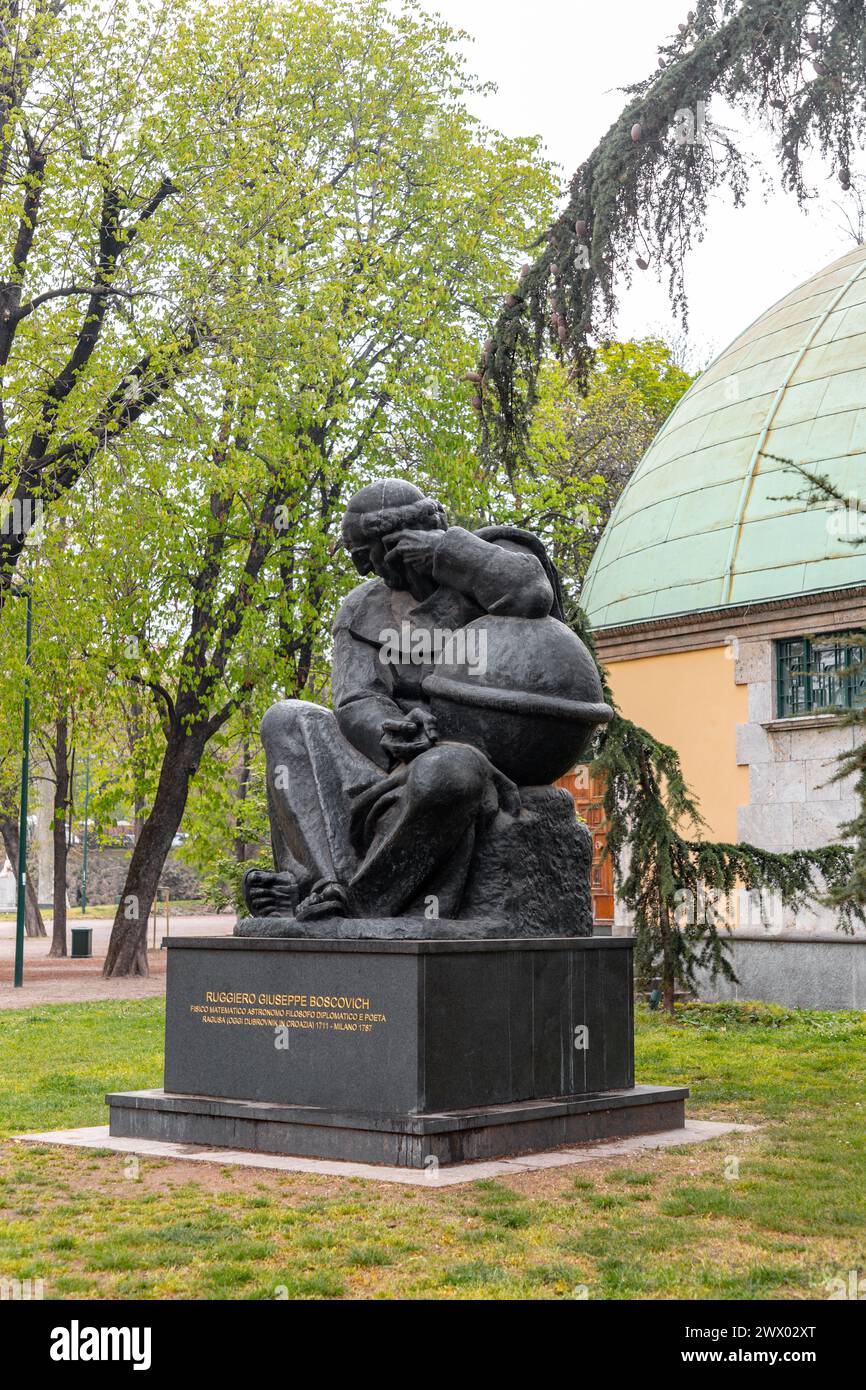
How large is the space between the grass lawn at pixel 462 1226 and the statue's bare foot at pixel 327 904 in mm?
1367

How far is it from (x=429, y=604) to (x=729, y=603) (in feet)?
40.8

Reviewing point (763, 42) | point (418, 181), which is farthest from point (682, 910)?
point (418, 181)

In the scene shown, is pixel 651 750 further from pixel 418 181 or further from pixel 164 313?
pixel 418 181

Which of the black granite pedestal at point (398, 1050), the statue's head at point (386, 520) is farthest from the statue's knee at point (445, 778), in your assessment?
the statue's head at point (386, 520)

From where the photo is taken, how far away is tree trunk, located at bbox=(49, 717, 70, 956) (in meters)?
30.6

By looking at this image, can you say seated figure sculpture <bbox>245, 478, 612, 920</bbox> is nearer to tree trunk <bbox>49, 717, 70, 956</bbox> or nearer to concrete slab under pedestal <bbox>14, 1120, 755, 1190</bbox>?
concrete slab under pedestal <bbox>14, 1120, 755, 1190</bbox>

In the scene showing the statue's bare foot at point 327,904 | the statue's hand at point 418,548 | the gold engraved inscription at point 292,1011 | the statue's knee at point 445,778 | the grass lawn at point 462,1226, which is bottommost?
the grass lawn at point 462,1226

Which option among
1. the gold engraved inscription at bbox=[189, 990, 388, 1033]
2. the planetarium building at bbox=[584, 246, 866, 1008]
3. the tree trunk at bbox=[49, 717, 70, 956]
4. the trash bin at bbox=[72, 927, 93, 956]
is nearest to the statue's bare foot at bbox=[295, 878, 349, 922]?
the gold engraved inscription at bbox=[189, 990, 388, 1033]

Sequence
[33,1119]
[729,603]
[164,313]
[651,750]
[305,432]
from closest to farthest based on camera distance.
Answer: [33,1119] < [651,750] < [729,603] < [164,313] < [305,432]

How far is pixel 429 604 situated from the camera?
867 centimetres

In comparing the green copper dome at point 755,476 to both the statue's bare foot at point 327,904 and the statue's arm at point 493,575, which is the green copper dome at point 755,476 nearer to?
the statue's arm at point 493,575

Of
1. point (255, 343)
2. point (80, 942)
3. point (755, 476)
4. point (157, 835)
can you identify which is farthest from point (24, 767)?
point (755, 476)

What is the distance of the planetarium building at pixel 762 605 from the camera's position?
62.8 feet

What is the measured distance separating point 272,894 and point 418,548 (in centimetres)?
202
